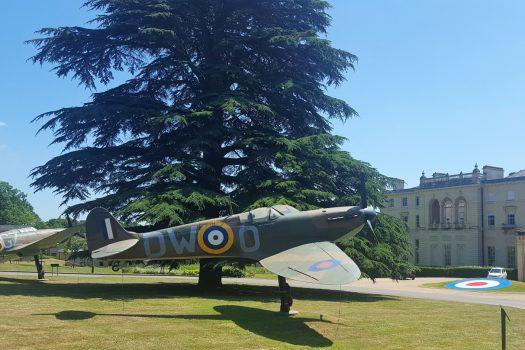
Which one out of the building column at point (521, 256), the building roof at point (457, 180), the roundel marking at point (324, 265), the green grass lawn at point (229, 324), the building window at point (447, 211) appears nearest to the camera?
the green grass lawn at point (229, 324)

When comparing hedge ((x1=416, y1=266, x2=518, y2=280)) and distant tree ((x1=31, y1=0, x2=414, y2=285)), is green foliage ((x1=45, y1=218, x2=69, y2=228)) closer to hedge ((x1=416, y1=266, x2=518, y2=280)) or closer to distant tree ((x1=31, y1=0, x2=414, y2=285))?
hedge ((x1=416, y1=266, x2=518, y2=280))

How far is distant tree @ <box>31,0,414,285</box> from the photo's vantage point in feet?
68.6

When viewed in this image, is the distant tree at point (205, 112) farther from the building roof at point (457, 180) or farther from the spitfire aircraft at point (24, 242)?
the building roof at point (457, 180)

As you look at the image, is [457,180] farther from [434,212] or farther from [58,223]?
[58,223]

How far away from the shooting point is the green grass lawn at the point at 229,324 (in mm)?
10102

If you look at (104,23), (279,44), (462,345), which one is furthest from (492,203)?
(462,345)

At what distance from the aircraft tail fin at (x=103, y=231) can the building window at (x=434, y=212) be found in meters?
66.3

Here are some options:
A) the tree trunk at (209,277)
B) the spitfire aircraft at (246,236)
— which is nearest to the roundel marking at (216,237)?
the spitfire aircraft at (246,236)

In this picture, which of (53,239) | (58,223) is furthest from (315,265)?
(58,223)

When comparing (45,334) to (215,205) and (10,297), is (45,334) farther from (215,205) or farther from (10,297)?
(215,205)

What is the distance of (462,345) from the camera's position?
10.5 m

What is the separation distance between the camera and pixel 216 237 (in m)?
14.5

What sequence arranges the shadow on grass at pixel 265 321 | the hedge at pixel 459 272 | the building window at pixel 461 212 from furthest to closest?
the building window at pixel 461 212
the hedge at pixel 459 272
the shadow on grass at pixel 265 321

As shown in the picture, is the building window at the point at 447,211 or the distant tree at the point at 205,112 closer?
the distant tree at the point at 205,112
